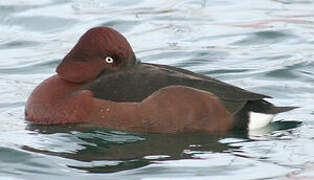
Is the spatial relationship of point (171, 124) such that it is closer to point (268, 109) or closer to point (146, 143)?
point (146, 143)

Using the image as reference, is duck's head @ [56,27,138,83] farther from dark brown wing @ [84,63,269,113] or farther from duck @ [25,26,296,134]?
dark brown wing @ [84,63,269,113]

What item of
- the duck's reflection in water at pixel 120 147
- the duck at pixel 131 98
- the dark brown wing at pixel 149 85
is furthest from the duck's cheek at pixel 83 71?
the duck's reflection in water at pixel 120 147

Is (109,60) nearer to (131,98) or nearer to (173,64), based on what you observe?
(131,98)

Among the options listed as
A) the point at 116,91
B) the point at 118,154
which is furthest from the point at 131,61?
the point at 118,154

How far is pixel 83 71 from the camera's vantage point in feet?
26.2

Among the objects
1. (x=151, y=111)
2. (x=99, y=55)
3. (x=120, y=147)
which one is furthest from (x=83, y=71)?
(x=120, y=147)

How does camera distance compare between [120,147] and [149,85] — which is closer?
[120,147]

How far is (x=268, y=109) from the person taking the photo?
26.4 feet

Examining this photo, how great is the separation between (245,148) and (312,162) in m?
0.64

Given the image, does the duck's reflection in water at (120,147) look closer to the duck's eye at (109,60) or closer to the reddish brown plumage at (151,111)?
the reddish brown plumage at (151,111)

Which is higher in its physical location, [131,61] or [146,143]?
[131,61]

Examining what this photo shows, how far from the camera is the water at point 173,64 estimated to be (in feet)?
22.6

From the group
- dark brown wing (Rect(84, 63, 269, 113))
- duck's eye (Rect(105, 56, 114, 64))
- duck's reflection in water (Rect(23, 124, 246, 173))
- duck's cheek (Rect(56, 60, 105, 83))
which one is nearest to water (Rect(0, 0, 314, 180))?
duck's reflection in water (Rect(23, 124, 246, 173))

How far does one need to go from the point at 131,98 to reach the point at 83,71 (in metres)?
0.57
